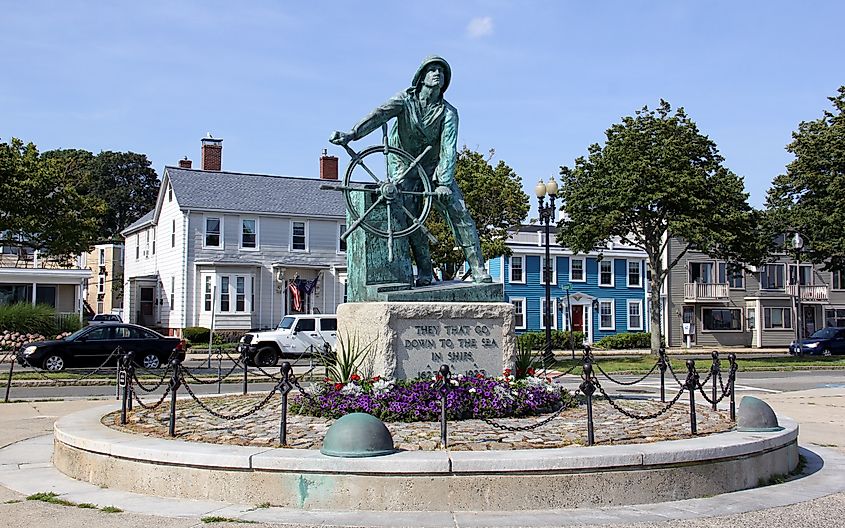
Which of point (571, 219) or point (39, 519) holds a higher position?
point (571, 219)

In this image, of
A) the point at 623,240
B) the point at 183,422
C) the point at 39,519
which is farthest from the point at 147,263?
the point at 39,519

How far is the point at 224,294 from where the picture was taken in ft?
141

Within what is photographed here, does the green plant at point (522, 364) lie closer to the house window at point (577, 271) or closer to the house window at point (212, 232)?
the house window at point (212, 232)

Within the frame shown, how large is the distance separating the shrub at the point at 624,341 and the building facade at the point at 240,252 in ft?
48.5

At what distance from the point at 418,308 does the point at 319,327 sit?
18447 mm

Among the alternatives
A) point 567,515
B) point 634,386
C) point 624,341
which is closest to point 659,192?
point 634,386

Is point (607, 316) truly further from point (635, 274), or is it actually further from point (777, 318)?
point (777, 318)

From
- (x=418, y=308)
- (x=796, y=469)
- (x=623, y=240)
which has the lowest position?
(x=796, y=469)

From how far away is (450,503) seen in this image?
7617 millimetres

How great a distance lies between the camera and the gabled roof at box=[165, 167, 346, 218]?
145 ft

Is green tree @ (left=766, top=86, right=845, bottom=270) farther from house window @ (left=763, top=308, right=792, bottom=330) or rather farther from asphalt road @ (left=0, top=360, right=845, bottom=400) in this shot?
house window @ (left=763, top=308, right=792, bottom=330)

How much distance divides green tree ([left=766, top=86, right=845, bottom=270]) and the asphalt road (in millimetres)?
5440

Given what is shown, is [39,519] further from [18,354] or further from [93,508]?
[18,354]

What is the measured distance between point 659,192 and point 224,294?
2165 cm
